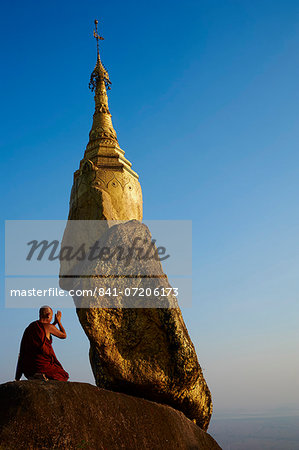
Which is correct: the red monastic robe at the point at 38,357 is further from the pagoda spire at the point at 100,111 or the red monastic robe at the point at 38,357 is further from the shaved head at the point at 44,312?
the pagoda spire at the point at 100,111

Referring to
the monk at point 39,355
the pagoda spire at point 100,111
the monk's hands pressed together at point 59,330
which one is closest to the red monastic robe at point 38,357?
the monk at point 39,355

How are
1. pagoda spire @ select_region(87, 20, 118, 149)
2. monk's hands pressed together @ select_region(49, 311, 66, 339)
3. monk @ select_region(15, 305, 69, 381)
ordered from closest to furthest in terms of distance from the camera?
monk @ select_region(15, 305, 69, 381), monk's hands pressed together @ select_region(49, 311, 66, 339), pagoda spire @ select_region(87, 20, 118, 149)

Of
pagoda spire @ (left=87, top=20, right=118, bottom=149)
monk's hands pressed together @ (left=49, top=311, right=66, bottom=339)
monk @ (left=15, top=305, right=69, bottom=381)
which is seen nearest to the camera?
monk @ (left=15, top=305, right=69, bottom=381)

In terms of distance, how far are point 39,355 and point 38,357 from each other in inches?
1.7

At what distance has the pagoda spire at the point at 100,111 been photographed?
1611cm

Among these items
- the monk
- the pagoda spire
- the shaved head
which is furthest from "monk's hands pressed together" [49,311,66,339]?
the pagoda spire

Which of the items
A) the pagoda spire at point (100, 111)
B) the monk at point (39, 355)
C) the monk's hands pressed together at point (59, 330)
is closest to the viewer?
the monk at point (39, 355)

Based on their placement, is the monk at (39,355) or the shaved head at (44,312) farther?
the shaved head at (44,312)

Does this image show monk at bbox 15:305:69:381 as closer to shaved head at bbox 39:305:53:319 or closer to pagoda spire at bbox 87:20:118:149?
shaved head at bbox 39:305:53:319

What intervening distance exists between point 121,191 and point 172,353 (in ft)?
21.3

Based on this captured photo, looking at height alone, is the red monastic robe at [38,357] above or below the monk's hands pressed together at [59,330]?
below

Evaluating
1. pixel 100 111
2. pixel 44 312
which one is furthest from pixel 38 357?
pixel 100 111

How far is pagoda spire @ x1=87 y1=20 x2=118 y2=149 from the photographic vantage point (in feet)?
52.9

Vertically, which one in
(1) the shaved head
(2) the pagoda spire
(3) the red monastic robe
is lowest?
(3) the red monastic robe
